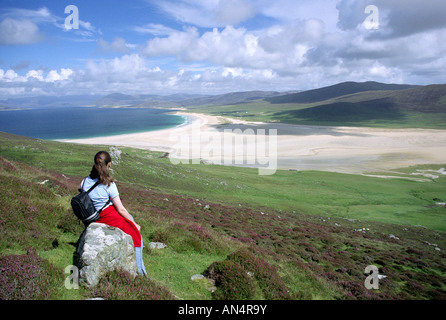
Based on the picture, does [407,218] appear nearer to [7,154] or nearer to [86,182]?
[86,182]

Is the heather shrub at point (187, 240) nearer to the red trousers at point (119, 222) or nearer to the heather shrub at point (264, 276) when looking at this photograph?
the heather shrub at point (264, 276)

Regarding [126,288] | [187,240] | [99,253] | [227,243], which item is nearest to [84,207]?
[99,253]

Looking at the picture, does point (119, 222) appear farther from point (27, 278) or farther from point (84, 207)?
point (27, 278)

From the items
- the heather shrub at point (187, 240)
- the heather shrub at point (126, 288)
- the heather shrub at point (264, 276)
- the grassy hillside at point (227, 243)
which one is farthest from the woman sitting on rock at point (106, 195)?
the heather shrub at point (264, 276)

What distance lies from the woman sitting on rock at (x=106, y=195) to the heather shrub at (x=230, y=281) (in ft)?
10.1

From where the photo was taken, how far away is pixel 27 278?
245 inches

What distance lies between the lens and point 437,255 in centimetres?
2266

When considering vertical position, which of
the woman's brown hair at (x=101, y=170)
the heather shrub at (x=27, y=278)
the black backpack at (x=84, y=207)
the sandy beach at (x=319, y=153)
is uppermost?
the woman's brown hair at (x=101, y=170)

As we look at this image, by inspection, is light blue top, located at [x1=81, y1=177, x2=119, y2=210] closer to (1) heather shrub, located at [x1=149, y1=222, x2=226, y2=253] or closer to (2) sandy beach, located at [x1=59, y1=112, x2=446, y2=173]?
(1) heather shrub, located at [x1=149, y1=222, x2=226, y2=253]

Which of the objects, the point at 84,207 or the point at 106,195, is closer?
the point at 84,207

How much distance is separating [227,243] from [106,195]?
29.2 feet

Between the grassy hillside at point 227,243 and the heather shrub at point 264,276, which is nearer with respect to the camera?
the grassy hillside at point 227,243

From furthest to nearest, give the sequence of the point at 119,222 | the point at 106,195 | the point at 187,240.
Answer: the point at 187,240 → the point at 119,222 → the point at 106,195

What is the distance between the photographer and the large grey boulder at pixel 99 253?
6.66 meters
